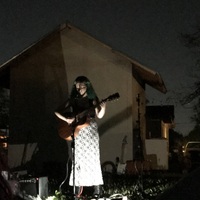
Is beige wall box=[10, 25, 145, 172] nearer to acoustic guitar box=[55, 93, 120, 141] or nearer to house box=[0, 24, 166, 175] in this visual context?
house box=[0, 24, 166, 175]

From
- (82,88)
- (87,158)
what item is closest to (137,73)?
(82,88)

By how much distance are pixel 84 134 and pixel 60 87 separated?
6.30m

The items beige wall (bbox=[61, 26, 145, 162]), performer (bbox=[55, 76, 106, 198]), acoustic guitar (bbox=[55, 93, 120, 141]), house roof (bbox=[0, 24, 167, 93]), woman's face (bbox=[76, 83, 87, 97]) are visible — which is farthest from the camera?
beige wall (bbox=[61, 26, 145, 162])

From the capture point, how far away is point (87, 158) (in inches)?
281

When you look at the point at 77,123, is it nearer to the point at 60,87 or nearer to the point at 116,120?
the point at 116,120

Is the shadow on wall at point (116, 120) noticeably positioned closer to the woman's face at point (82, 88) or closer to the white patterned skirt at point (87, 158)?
the white patterned skirt at point (87, 158)

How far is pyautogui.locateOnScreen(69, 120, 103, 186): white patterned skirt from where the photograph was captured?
278 inches

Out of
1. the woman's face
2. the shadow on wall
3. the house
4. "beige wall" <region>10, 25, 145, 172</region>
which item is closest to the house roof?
the house

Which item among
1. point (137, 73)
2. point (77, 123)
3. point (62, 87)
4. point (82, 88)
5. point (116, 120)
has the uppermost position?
point (137, 73)

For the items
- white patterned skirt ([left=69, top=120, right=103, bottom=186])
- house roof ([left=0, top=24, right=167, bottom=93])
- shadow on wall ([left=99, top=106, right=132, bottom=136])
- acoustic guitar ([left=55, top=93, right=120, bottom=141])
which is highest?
house roof ([left=0, top=24, right=167, bottom=93])

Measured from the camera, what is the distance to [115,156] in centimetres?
1268

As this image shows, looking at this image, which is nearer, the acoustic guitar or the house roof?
the acoustic guitar

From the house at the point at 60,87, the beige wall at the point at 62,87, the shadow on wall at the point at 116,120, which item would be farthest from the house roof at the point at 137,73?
the shadow on wall at the point at 116,120

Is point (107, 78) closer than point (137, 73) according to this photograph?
Yes
